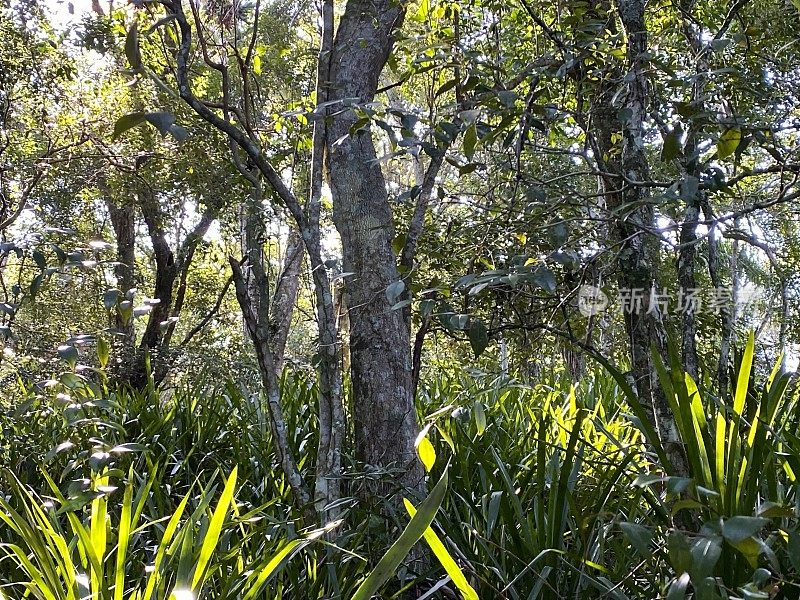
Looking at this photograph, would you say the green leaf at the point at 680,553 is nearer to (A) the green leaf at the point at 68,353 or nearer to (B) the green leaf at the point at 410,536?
(B) the green leaf at the point at 410,536

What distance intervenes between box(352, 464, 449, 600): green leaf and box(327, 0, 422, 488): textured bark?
122 centimetres

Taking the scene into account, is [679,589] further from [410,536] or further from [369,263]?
[369,263]

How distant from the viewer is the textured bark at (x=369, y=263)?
8.21ft

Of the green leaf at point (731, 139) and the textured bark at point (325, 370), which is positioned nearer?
the green leaf at point (731, 139)

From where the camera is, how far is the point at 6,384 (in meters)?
5.97

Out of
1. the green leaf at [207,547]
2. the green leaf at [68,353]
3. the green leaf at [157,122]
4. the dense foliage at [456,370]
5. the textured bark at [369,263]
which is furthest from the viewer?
the textured bark at [369,263]

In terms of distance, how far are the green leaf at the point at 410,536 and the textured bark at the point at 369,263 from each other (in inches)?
47.9

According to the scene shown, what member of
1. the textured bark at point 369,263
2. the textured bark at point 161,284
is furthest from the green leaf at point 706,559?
the textured bark at point 161,284

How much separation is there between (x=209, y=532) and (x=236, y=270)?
775 mm

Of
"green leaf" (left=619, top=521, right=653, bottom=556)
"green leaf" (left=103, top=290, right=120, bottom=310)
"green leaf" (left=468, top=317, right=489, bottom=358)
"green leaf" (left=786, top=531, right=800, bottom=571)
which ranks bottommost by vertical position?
"green leaf" (left=619, top=521, right=653, bottom=556)

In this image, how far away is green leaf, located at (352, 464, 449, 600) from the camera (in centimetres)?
108

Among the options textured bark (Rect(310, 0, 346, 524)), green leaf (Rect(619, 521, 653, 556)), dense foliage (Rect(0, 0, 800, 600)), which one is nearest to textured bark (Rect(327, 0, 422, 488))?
dense foliage (Rect(0, 0, 800, 600))

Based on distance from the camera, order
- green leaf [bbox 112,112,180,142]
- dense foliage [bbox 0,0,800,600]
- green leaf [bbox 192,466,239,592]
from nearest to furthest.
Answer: green leaf [bbox 112,112,180,142] → green leaf [bbox 192,466,239,592] → dense foliage [bbox 0,0,800,600]

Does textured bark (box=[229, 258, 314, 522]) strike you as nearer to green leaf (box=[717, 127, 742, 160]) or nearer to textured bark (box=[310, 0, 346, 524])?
textured bark (box=[310, 0, 346, 524])
